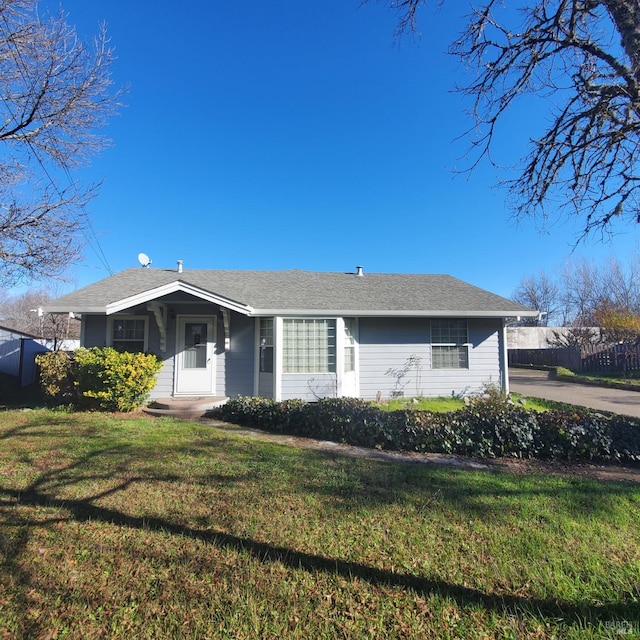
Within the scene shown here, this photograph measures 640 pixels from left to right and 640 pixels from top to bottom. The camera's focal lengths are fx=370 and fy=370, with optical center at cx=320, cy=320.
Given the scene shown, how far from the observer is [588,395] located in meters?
13.2

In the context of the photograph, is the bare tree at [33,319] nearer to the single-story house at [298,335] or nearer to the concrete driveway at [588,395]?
the single-story house at [298,335]

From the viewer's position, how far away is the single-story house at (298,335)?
9.62m

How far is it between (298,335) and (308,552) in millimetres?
6989

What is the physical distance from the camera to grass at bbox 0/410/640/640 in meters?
2.28

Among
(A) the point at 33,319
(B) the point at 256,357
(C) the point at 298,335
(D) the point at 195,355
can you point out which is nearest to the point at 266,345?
(B) the point at 256,357

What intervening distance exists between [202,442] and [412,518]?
12.7 ft

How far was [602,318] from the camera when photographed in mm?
22859

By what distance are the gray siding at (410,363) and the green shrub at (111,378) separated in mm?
5767

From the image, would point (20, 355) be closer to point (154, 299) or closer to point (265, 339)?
point (154, 299)

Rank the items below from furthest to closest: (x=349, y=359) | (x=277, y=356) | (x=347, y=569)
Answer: (x=349, y=359) < (x=277, y=356) < (x=347, y=569)

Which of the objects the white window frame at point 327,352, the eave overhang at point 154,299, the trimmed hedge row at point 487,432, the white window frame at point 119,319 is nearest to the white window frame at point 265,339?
the white window frame at point 327,352

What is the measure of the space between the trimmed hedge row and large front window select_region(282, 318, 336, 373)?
2664 millimetres

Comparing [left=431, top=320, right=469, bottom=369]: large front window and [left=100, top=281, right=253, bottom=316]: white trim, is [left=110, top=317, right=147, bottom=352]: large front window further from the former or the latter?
[left=431, top=320, right=469, bottom=369]: large front window

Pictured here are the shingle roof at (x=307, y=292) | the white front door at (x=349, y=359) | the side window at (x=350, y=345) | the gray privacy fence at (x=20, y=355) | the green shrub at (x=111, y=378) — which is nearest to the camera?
the green shrub at (x=111, y=378)
